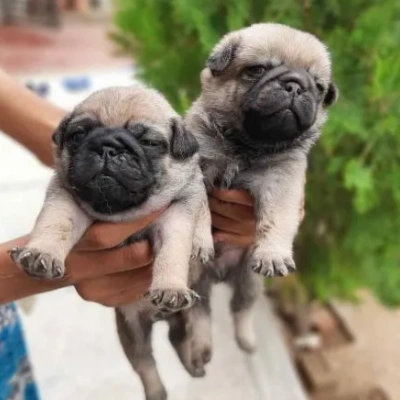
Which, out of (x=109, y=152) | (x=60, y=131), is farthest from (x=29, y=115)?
(x=109, y=152)

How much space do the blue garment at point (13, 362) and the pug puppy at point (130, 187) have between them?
439mm

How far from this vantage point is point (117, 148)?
89 cm

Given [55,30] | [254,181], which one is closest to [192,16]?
[254,181]

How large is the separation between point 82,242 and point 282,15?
0.68 m

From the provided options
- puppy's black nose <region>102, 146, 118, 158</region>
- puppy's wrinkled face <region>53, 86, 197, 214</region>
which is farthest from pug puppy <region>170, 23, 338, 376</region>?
puppy's black nose <region>102, 146, 118, 158</region>

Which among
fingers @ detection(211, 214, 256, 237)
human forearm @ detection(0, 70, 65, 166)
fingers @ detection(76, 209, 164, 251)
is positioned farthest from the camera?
human forearm @ detection(0, 70, 65, 166)

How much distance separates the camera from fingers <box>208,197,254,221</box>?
1.06 m

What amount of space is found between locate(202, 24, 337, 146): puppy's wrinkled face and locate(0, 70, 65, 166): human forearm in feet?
1.61

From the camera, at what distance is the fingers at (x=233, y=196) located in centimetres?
104

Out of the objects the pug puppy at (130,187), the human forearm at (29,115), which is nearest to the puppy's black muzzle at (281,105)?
the pug puppy at (130,187)

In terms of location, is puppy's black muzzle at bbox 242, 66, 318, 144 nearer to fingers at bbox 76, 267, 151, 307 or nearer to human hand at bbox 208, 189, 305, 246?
human hand at bbox 208, 189, 305, 246

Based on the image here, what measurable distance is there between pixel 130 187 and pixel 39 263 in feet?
0.55

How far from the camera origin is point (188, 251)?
3.15 ft

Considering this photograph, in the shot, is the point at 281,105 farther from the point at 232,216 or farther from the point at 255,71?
the point at 232,216
